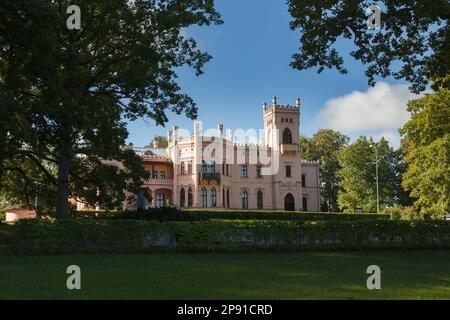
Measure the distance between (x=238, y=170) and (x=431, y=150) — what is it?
30.1 metres

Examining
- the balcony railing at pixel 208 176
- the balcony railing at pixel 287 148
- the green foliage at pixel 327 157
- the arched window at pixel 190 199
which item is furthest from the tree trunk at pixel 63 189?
the green foliage at pixel 327 157

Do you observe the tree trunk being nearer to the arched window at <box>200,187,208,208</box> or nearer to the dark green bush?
the dark green bush

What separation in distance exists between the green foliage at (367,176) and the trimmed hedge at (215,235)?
135ft

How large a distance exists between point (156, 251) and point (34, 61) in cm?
815

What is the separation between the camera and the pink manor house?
58.6 metres

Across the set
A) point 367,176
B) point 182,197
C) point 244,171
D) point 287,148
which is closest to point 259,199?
point 244,171

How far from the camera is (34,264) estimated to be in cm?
1302

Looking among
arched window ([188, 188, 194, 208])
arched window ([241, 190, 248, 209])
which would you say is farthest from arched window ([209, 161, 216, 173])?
arched window ([241, 190, 248, 209])

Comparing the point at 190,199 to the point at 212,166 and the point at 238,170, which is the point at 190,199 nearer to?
the point at 212,166

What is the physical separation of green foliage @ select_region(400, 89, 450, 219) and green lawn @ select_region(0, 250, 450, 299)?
23.9 metres

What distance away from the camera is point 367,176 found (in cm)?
6206

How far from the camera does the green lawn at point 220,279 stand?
8.20 meters
